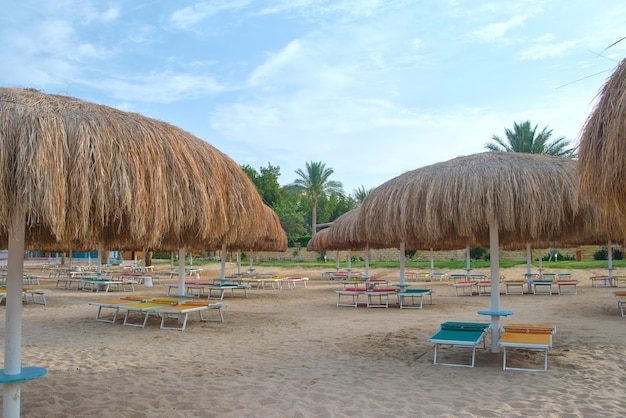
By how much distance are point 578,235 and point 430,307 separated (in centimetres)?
660

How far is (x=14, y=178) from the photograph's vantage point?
9.02 feet

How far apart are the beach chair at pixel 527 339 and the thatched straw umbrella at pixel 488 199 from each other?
0.32 meters

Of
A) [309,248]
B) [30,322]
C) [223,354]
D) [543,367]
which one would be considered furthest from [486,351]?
[309,248]

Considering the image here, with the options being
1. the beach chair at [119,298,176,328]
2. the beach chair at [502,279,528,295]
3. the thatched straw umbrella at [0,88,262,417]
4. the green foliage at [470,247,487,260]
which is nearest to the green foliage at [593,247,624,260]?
the green foliage at [470,247,487,260]

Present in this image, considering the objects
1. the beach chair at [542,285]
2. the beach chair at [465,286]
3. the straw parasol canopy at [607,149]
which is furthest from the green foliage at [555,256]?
the straw parasol canopy at [607,149]

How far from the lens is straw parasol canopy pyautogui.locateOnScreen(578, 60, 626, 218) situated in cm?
279

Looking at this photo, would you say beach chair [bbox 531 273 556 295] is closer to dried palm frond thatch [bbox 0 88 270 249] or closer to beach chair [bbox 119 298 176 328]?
beach chair [bbox 119 298 176 328]

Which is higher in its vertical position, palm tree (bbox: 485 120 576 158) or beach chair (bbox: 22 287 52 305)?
palm tree (bbox: 485 120 576 158)

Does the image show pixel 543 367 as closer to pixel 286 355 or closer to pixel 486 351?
pixel 486 351

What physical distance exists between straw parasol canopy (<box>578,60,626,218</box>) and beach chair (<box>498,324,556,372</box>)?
2672mm

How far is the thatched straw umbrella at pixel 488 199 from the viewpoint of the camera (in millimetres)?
5660

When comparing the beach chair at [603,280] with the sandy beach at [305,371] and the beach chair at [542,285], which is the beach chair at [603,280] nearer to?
the beach chair at [542,285]

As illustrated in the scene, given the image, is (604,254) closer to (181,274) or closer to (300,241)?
(300,241)

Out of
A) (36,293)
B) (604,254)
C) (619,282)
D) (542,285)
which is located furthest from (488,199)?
(604,254)
